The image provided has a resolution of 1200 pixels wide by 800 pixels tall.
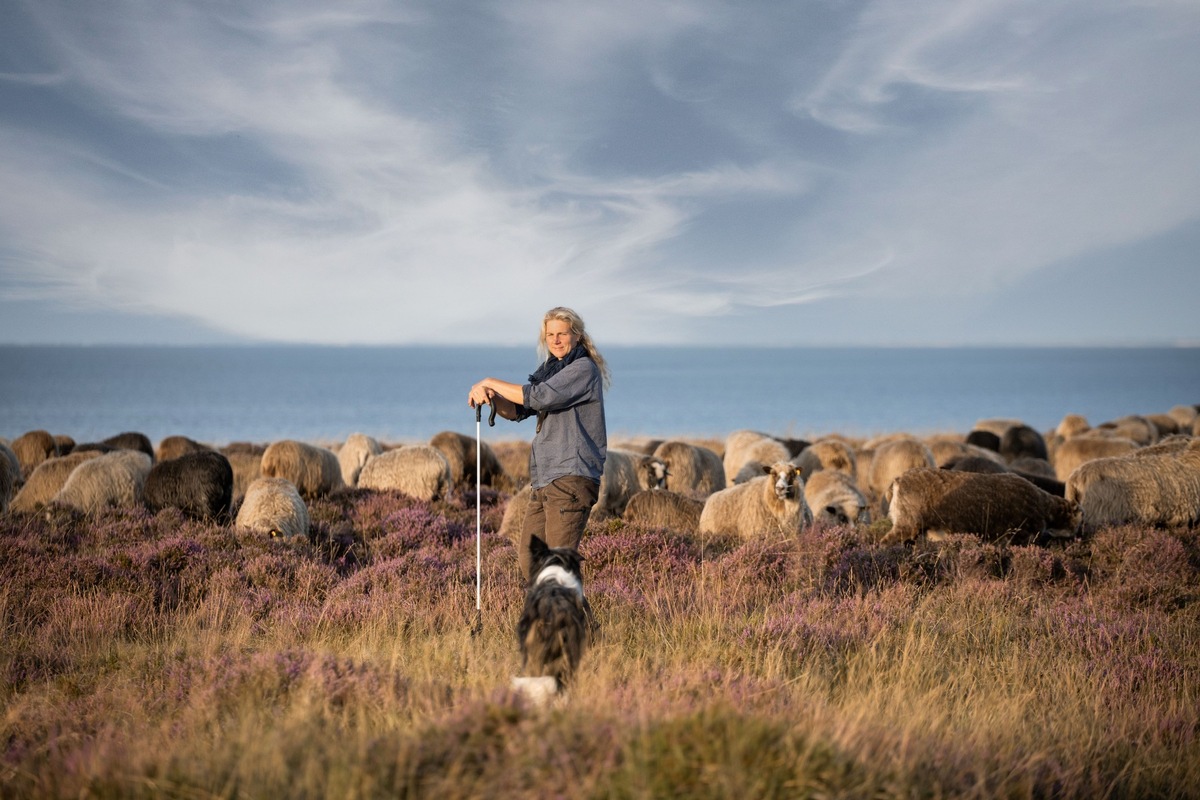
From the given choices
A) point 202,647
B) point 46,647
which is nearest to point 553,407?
point 202,647

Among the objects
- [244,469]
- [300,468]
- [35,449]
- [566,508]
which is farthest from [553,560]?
[35,449]

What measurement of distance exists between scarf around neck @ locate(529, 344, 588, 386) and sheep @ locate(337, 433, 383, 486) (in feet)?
41.4

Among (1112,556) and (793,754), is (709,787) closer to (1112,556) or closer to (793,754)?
(793,754)

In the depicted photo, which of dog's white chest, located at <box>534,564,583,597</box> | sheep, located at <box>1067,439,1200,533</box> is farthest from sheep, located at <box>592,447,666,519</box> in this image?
dog's white chest, located at <box>534,564,583,597</box>

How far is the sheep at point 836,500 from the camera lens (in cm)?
1250

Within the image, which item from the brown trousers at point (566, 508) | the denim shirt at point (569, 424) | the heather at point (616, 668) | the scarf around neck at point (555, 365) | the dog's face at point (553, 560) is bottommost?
the heather at point (616, 668)

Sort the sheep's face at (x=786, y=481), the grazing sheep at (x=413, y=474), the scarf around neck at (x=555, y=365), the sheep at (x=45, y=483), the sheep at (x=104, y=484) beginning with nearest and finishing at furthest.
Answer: the scarf around neck at (x=555, y=365)
the sheep's face at (x=786, y=481)
the sheep at (x=104, y=484)
the sheep at (x=45, y=483)
the grazing sheep at (x=413, y=474)

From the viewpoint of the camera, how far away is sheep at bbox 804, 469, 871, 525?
12500 millimetres

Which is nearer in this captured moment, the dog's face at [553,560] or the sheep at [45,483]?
the dog's face at [553,560]

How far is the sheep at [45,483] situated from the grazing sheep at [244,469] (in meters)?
2.69

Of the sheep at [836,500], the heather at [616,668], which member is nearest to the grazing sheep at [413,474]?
the heather at [616,668]

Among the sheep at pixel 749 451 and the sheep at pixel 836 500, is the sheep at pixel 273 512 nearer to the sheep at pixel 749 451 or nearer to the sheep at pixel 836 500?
the sheep at pixel 836 500

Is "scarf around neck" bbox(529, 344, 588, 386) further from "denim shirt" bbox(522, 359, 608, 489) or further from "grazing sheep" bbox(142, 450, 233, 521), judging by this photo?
"grazing sheep" bbox(142, 450, 233, 521)

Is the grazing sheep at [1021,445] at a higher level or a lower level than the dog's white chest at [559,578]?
higher
